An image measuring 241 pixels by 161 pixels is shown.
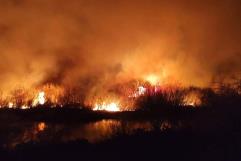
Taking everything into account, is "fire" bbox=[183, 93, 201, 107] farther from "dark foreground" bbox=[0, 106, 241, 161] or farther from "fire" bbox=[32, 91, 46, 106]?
"fire" bbox=[32, 91, 46, 106]

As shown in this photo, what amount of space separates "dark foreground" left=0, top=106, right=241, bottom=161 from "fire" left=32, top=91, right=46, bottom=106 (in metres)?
3.94

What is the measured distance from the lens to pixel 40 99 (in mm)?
18906

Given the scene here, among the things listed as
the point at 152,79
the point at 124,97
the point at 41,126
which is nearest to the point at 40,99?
the point at 124,97

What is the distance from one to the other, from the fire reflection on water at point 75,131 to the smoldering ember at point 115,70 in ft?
0.09

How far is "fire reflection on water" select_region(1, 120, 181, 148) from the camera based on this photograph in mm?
13507

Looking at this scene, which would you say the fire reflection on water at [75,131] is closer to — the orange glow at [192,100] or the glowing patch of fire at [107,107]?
the glowing patch of fire at [107,107]

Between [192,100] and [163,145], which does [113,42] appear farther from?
[163,145]

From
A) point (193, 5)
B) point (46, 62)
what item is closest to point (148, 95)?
point (46, 62)

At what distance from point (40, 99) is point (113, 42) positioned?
475 centimetres

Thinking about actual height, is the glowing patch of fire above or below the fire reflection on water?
above

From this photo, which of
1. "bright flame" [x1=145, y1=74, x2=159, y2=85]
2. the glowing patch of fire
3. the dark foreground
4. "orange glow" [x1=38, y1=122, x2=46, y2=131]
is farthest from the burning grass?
the dark foreground

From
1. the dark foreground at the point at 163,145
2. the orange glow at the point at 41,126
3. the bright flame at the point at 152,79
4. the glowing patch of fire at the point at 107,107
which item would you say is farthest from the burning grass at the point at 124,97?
the dark foreground at the point at 163,145

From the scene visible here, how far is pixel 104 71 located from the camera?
70.5 feet

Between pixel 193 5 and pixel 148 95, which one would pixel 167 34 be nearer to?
pixel 193 5
